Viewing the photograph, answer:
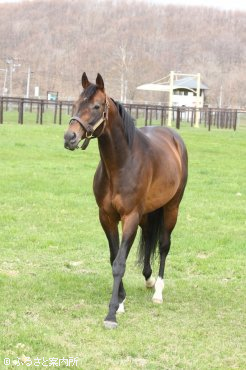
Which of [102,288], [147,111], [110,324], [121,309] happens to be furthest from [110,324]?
[147,111]

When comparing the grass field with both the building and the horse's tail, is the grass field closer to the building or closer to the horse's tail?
the horse's tail

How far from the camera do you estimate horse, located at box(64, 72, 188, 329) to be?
486cm

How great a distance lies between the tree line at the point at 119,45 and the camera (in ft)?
359

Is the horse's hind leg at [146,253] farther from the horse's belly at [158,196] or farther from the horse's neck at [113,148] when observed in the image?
the horse's neck at [113,148]

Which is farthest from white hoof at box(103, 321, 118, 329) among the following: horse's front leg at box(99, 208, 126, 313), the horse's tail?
the horse's tail

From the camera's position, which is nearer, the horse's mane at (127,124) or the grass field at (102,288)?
the grass field at (102,288)

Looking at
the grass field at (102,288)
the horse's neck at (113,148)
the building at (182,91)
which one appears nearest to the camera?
the grass field at (102,288)

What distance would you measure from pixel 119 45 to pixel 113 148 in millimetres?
136011

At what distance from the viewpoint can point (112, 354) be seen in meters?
4.16

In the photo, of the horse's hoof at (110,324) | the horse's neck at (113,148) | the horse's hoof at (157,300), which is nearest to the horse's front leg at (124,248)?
the horse's hoof at (110,324)

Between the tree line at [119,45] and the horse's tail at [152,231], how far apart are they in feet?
289

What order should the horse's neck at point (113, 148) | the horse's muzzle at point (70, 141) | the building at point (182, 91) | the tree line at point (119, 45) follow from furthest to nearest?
the tree line at point (119, 45), the building at point (182, 91), the horse's neck at point (113, 148), the horse's muzzle at point (70, 141)

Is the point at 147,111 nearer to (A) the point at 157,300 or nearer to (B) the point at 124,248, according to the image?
(A) the point at 157,300

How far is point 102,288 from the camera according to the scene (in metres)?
5.86
